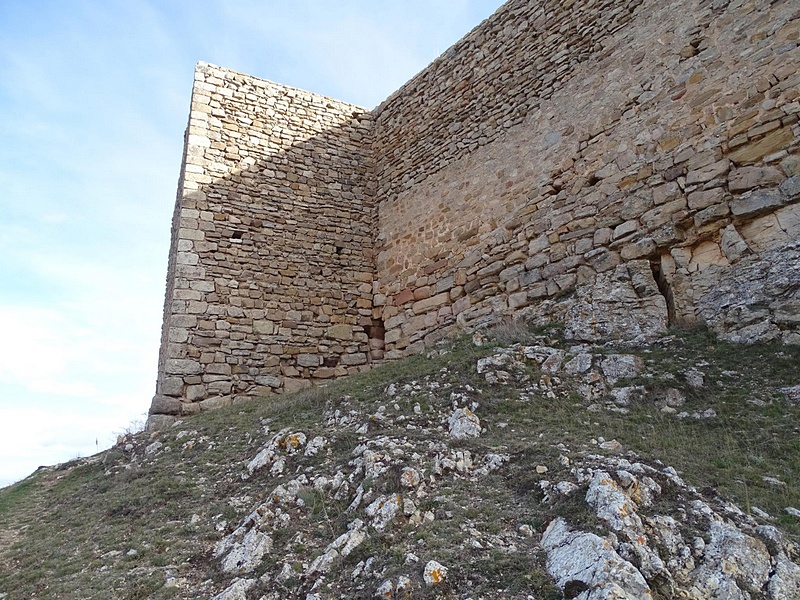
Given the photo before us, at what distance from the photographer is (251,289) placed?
31.8 feet

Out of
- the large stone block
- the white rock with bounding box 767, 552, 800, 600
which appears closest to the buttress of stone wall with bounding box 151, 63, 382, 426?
the large stone block

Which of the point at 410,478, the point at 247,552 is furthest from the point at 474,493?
the point at 247,552

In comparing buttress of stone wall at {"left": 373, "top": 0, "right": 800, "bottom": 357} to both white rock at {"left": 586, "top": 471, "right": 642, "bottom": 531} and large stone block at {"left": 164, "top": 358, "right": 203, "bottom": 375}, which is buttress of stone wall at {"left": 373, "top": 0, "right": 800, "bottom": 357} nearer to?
white rock at {"left": 586, "top": 471, "right": 642, "bottom": 531}

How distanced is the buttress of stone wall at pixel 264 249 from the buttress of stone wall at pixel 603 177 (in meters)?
0.74

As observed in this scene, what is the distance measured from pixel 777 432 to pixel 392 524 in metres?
2.85

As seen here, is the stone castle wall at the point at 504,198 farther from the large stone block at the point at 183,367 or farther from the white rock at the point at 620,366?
the white rock at the point at 620,366

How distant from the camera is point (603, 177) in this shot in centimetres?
755

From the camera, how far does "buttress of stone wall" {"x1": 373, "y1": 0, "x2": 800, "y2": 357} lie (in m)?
6.05

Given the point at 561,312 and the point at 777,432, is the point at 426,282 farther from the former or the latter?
the point at 777,432

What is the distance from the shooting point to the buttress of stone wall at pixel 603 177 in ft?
19.9

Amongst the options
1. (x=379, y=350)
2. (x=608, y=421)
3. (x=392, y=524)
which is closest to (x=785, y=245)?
(x=608, y=421)

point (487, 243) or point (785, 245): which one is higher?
point (487, 243)

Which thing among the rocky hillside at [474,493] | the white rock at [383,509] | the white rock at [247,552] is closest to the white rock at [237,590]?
the rocky hillside at [474,493]

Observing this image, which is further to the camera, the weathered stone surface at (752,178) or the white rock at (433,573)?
the weathered stone surface at (752,178)
